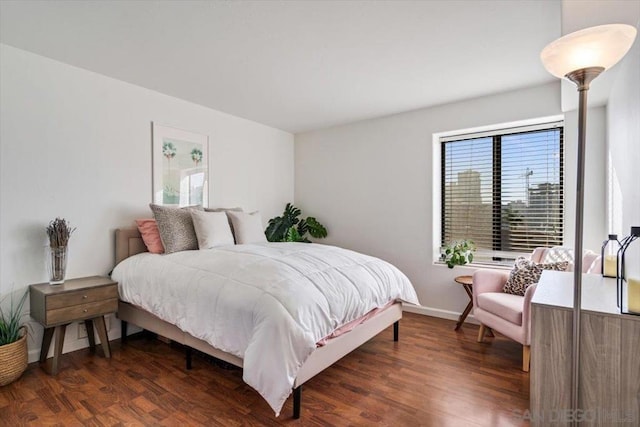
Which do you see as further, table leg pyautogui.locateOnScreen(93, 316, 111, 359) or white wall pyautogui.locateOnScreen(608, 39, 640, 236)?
table leg pyautogui.locateOnScreen(93, 316, 111, 359)

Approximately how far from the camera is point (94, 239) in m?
2.90

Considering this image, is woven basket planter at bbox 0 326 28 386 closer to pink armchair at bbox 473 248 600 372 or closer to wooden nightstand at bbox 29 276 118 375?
wooden nightstand at bbox 29 276 118 375

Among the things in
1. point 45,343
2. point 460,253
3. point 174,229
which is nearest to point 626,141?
point 460,253

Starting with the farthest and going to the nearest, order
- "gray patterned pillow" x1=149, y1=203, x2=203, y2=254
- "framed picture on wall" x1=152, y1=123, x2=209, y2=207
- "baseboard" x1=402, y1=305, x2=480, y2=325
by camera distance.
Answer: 1. "baseboard" x1=402, y1=305, x2=480, y2=325
2. "framed picture on wall" x1=152, y1=123, x2=209, y2=207
3. "gray patterned pillow" x1=149, y1=203, x2=203, y2=254

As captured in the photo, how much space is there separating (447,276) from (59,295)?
3.66 m

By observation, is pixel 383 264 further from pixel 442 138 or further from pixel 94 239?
pixel 94 239

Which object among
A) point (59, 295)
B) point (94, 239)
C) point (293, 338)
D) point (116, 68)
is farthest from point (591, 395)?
point (116, 68)

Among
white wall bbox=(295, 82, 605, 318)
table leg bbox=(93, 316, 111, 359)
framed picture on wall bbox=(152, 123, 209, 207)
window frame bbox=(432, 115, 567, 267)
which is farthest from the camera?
framed picture on wall bbox=(152, 123, 209, 207)

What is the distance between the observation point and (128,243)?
305 centimetres

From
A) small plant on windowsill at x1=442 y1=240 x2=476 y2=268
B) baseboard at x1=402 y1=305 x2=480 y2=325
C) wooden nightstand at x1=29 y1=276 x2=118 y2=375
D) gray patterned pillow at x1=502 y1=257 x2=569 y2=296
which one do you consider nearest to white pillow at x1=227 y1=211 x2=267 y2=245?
wooden nightstand at x1=29 y1=276 x2=118 y2=375

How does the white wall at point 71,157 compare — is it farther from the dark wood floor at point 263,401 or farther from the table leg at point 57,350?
the dark wood floor at point 263,401

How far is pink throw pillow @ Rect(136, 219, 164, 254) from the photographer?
2984 mm

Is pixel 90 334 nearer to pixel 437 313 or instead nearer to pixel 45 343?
pixel 45 343

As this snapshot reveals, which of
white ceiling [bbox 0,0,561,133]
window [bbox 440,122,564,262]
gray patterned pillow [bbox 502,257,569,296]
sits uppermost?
white ceiling [bbox 0,0,561,133]
